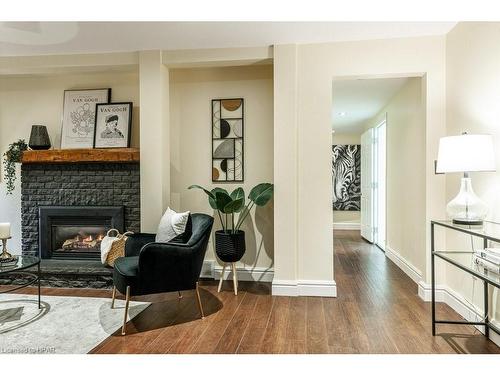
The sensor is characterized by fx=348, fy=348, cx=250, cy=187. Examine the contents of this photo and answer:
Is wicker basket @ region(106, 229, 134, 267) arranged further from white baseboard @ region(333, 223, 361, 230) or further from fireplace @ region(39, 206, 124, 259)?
white baseboard @ region(333, 223, 361, 230)

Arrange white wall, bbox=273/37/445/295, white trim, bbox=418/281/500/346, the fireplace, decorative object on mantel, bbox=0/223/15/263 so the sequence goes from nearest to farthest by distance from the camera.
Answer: white trim, bbox=418/281/500/346 → decorative object on mantel, bbox=0/223/15/263 → white wall, bbox=273/37/445/295 → the fireplace

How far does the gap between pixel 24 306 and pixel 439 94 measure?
4.15 meters

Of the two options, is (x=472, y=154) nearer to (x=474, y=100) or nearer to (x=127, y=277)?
(x=474, y=100)

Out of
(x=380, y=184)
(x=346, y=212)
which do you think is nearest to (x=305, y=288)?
(x=380, y=184)

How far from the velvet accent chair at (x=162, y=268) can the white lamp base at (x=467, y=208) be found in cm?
182

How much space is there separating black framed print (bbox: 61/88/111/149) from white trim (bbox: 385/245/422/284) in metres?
3.84

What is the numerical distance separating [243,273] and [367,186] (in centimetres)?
361

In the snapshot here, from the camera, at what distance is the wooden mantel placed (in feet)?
12.0

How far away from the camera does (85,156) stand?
3.71m

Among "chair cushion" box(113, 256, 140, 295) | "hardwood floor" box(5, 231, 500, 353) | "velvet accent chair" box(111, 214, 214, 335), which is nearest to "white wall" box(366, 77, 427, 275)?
"hardwood floor" box(5, 231, 500, 353)

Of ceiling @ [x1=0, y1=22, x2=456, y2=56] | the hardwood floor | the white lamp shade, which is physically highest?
ceiling @ [x1=0, y1=22, x2=456, y2=56]

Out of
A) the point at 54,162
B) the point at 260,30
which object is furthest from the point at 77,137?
the point at 260,30
